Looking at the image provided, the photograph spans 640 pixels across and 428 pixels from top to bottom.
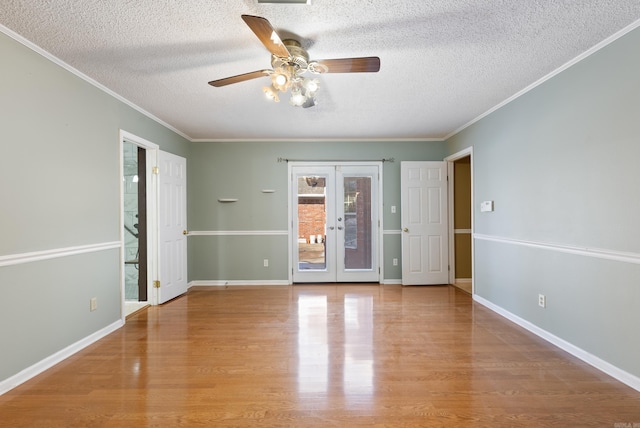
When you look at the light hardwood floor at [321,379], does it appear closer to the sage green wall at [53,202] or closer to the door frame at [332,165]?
the sage green wall at [53,202]

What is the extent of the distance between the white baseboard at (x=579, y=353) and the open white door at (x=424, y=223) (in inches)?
54.0

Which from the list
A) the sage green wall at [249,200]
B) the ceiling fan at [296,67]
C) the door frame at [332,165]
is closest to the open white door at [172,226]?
the sage green wall at [249,200]

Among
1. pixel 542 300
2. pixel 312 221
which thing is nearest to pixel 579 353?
pixel 542 300

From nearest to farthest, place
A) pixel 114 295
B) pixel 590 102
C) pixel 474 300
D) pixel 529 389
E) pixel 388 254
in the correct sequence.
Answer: pixel 529 389, pixel 590 102, pixel 114 295, pixel 474 300, pixel 388 254

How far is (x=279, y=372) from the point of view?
2217mm

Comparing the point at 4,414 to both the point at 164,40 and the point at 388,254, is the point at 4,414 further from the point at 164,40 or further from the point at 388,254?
the point at 388,254

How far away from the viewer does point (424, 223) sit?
15.9 feet

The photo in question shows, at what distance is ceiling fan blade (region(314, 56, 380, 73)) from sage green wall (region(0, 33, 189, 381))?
2148 millimetres

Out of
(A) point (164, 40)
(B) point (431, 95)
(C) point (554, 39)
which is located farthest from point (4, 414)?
(C) point (554, 39)

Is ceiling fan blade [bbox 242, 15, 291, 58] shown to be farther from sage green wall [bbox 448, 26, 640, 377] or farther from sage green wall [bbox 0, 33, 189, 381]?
sage green wall [bbox 448, 26, 640, 377]

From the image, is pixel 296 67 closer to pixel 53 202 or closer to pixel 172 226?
pixel 53 202

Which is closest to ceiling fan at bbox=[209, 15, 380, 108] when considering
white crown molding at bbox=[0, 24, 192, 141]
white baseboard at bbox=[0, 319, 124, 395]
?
white crown molding at bbox=[0, 24, 192, 141]

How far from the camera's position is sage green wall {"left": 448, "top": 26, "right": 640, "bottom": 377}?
205 centimetres

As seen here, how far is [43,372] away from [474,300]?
4.52 m
